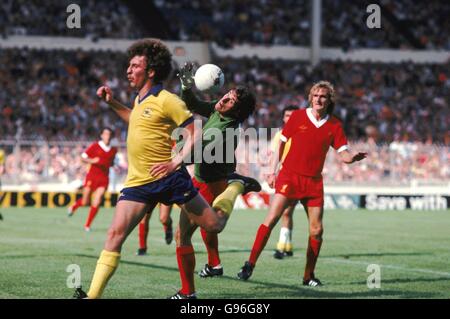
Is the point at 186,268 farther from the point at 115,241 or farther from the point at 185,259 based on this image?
the point at 115,241

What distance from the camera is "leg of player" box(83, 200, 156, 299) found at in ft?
26.8

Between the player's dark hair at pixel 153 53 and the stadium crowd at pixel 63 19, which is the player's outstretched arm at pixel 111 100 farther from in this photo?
the stadium crowd at pixel 63 19

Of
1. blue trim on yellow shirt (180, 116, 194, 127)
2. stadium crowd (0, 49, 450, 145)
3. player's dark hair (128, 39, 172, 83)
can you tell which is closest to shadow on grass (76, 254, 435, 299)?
blue trim on yellow shirt (180, 116, 194, 127)

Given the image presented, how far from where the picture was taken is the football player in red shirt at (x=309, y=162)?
11.3m

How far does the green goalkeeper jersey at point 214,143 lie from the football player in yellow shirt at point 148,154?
219cm

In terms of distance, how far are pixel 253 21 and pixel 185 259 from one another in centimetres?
3985

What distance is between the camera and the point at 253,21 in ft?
159

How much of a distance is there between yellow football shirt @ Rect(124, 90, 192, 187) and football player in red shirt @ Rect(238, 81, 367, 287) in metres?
3.19

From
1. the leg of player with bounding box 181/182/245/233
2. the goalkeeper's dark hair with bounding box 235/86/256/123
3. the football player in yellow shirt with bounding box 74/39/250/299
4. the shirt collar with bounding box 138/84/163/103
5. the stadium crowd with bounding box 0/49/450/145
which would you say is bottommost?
the leg of player with bounding box 181/182/245/233

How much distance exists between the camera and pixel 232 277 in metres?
11.8

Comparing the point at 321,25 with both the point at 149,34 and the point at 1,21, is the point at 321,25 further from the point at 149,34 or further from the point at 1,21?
the point at 1,21

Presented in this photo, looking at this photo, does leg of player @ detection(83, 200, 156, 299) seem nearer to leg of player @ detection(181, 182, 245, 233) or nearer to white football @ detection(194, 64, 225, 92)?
leg of player @ detection(181, 182, 245, 233)

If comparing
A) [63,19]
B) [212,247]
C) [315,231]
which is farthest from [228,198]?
[63,19]

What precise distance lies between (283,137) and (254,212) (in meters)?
18.7
